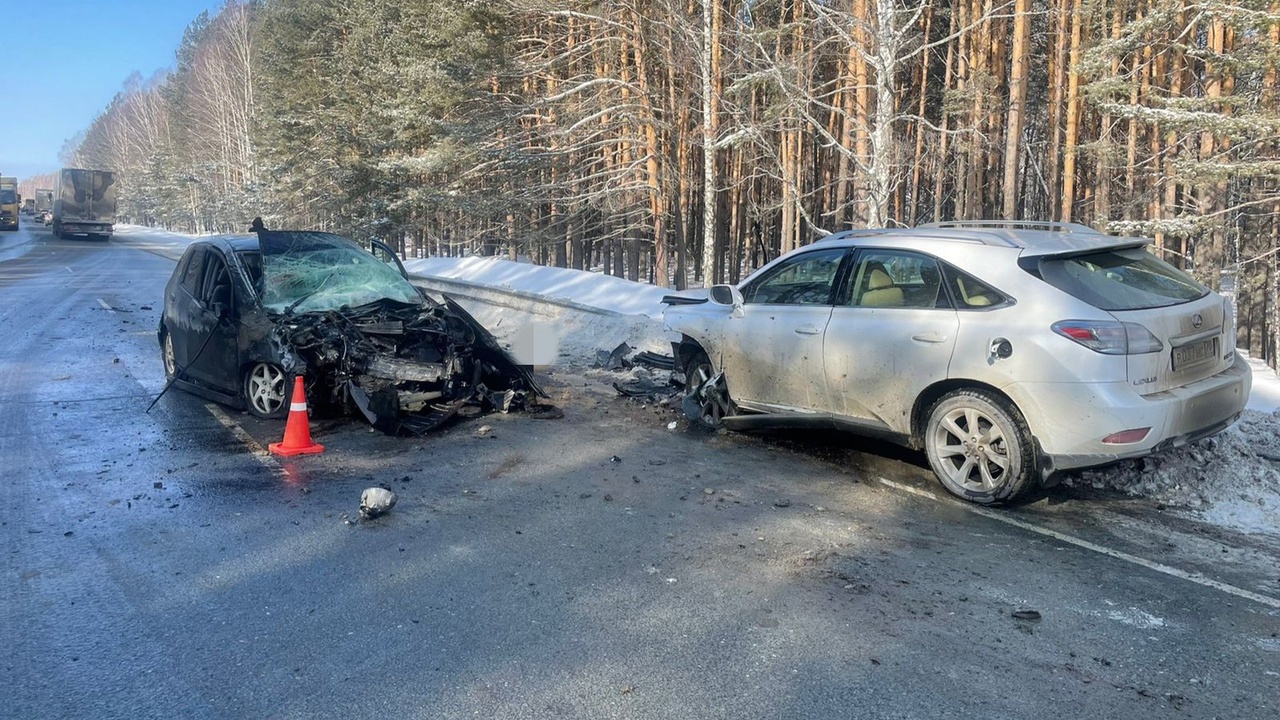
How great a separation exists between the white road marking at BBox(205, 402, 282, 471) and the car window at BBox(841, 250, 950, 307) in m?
4.56

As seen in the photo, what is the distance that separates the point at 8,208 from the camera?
186 ft

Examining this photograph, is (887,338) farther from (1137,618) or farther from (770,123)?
(770,123)

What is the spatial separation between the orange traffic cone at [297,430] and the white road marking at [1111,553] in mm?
4542

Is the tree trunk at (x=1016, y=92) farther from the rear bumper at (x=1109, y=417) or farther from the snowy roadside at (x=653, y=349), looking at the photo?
the rear bumper at (x=1109, y=417)

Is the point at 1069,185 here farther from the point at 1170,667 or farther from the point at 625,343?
the point at 1170,667

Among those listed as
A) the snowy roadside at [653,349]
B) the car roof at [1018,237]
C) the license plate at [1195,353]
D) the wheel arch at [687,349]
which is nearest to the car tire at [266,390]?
the snowy roadside at [653,349]

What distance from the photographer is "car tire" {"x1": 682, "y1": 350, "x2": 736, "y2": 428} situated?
7535mm

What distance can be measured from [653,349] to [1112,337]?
7.12m

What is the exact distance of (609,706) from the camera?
126 inches

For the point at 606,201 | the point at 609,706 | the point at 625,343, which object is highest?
the point at 606,201

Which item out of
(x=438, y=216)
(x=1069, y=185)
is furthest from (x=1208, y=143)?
(x=438, y=216)

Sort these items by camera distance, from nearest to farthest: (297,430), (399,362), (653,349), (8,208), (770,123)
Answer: (297,430)
(399,362)
(653,349)
(770,123)
(8,208)

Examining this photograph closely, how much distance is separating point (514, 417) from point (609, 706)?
5100 mm

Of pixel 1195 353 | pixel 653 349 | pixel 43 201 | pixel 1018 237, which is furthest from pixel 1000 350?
pixel 43 201
